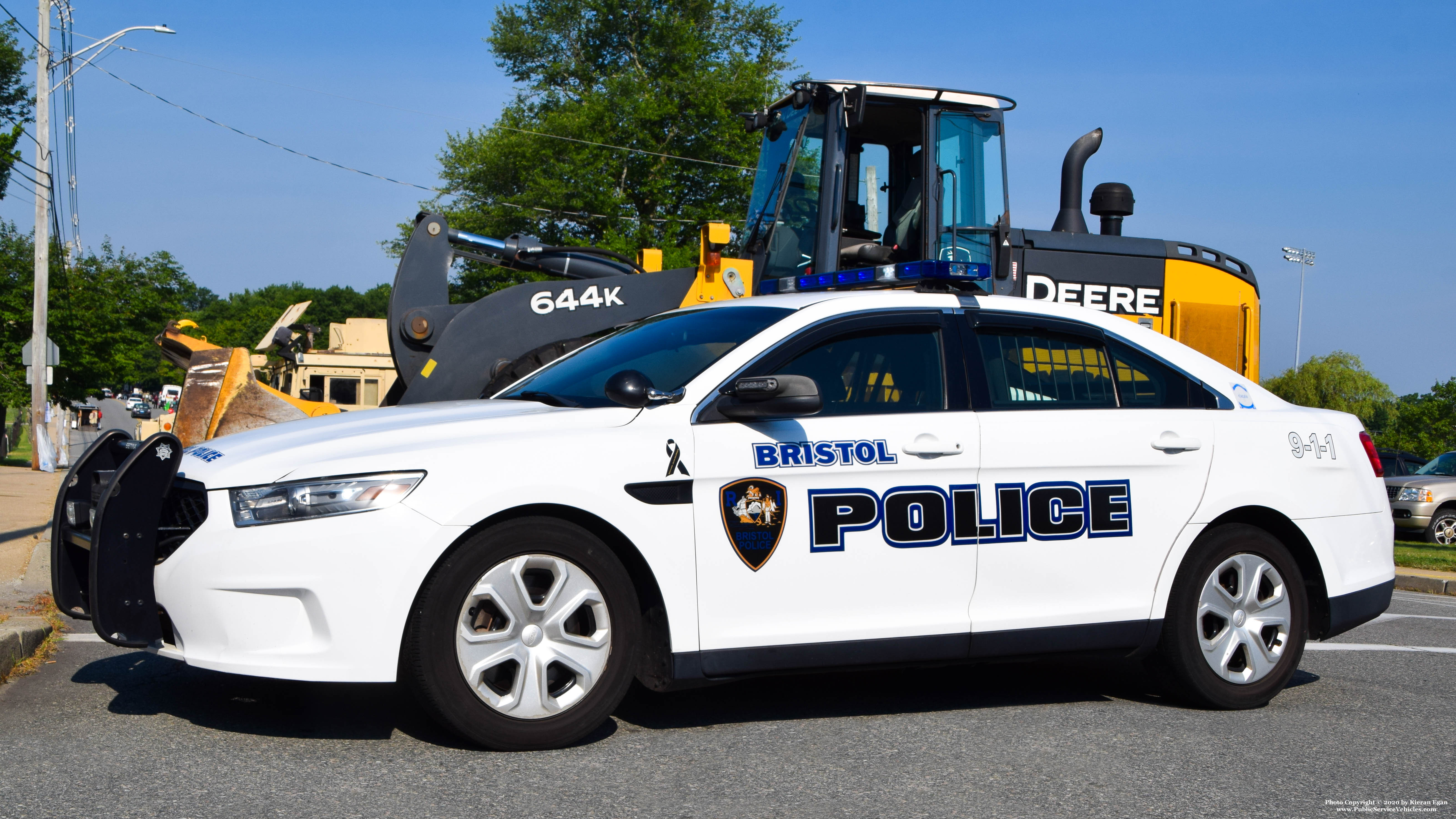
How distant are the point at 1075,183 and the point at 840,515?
7.38 metres

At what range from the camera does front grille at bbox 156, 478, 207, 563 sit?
4223 millimetres

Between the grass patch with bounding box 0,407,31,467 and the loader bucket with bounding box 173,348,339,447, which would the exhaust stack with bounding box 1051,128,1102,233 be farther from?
the grass patch with bounding box 0,407,31,467

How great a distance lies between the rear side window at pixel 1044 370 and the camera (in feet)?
16.8

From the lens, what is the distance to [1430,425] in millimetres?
38719

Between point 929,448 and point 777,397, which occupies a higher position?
point 777,397

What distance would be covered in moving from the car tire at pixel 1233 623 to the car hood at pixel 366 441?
2.48 metres

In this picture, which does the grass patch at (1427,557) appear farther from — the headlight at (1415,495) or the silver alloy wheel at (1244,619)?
the silver alloy wheel at (1244,619)

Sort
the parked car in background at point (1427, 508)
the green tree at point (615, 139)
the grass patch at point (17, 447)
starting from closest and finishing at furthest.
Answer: the parked car in background at point (1427, 508) < the grass patch at point (17, 447) < the green tree at point (615, 139)

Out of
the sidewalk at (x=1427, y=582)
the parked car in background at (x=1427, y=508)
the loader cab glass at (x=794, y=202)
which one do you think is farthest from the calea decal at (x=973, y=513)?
the parked car in background at (x=1427, y=508)

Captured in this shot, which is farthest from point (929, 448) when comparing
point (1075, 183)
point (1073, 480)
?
point (1075, 183)

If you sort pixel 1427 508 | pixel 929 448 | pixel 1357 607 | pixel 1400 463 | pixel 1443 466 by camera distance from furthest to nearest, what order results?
pixel 1400 463 < pixel 1443 466 < pixel 1427 508 < pixel 1357 607 < pixel 929 448

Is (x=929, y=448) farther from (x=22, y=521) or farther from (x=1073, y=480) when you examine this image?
(x=22, y=521)

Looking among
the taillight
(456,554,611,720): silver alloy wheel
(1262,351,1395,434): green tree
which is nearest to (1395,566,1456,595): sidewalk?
the taillight

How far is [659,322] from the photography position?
5555 millimetres
